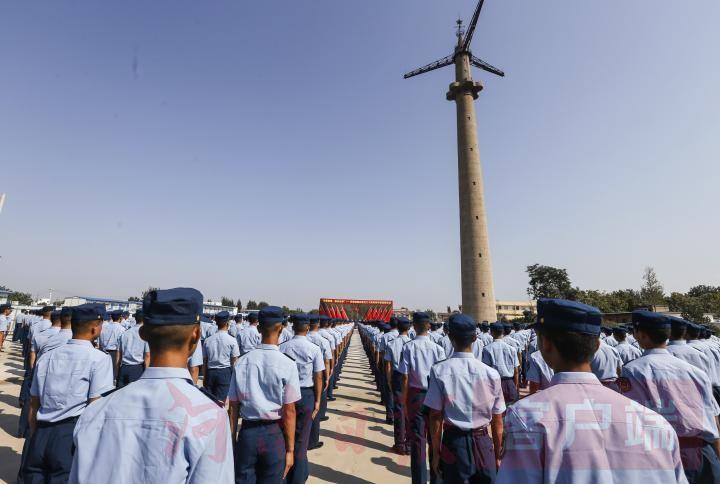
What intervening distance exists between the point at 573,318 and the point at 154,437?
198cm

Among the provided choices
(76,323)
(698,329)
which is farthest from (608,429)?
(698,329)

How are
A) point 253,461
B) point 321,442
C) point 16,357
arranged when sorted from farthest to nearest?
point 16,357, point 321,442, point 253,461

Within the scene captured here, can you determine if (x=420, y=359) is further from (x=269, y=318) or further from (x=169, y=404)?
(x=169, y=404)

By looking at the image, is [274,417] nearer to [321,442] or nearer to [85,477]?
[85,477]

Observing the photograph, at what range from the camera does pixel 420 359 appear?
575 centimetres

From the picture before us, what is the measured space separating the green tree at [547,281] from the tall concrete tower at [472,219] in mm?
36144

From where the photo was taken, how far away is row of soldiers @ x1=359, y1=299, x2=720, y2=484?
4.97 ft

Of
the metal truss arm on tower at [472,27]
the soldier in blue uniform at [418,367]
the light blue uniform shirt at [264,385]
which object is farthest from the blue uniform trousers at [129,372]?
the metal truss arm on tower at [472,27]

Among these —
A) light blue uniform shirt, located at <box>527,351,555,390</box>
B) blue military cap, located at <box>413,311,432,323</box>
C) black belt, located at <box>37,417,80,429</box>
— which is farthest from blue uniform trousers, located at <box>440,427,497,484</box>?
black belt, located at <box>37,417,80,429</box>

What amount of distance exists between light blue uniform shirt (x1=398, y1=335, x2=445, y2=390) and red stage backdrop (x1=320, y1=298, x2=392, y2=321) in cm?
3672

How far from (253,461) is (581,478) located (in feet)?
9.84

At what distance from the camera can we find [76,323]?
3578 millimetres

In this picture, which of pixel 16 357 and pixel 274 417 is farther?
pixel 16 357

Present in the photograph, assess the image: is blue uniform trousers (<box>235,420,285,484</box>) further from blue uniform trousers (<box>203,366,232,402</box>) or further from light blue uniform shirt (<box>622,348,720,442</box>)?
blue uniform trousers (<box>203,366,232,402</box>)
